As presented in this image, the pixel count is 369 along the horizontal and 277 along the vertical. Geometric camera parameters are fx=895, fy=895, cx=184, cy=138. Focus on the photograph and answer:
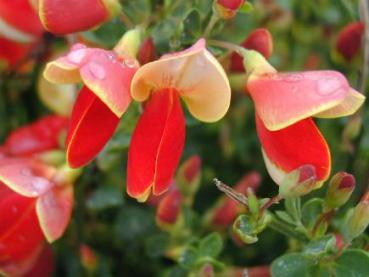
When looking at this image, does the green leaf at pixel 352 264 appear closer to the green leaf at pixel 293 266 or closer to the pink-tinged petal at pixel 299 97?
the green leaf at pixel 293 266

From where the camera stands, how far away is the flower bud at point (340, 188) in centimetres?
80

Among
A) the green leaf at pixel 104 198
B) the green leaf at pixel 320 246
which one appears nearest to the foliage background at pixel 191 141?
the green leaf at pixel 104 198

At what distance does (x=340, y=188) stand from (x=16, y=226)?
1.06ft

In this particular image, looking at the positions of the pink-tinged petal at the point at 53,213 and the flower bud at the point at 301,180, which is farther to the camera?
the pink-tinged petal at the point at 53,213

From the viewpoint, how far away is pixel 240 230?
0.78 metres

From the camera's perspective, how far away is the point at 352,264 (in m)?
0.81

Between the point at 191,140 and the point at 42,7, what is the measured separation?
1.38 feet

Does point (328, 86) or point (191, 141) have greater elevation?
point (328, 86)

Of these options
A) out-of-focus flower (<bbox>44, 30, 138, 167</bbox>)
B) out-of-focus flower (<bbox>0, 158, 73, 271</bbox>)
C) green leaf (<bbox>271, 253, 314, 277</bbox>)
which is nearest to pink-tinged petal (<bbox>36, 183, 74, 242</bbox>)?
out-of-focus flower (<bbox>0, 158, 73, 271</bbox>)

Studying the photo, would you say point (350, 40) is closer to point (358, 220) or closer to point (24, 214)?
point (358, 220)

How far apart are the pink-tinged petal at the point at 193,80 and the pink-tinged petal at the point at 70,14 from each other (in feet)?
0.37

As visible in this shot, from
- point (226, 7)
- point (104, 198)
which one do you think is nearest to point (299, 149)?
point (226, 7)

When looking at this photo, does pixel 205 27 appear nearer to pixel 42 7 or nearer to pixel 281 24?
pixel 42 7

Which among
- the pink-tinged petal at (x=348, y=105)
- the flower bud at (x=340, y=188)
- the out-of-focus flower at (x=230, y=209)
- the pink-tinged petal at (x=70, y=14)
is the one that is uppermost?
the pink-tinged petal at (x=70, y=14)
